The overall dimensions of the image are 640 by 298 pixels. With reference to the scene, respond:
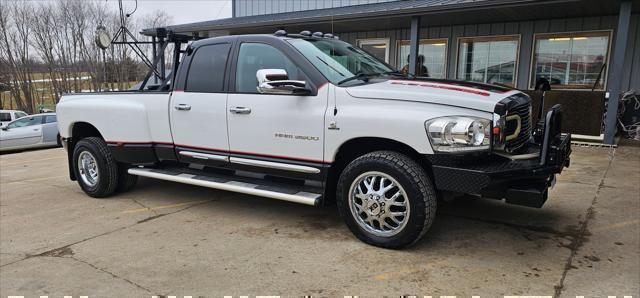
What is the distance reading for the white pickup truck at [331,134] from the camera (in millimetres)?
3332

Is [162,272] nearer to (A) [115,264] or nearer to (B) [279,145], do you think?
(A) [115,264]

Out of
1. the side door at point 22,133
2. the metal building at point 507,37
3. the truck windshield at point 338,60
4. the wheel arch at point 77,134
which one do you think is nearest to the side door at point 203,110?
the truck windshield at point 338,60

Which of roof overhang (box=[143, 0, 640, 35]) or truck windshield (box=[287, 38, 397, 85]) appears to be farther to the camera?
roof overhang (box=[143, 0, 640, 35])

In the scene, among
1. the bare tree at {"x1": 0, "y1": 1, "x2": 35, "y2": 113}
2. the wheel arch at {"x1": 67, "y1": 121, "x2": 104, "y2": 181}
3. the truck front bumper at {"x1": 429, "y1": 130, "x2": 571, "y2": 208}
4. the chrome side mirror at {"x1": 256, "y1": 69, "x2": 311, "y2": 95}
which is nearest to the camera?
the truck front bumper at {"x1": 429, "y1": 130, "x2": 571, "y2": 208}

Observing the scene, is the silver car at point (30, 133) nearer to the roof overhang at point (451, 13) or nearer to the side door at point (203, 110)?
the roof overhang at point (451, 13)

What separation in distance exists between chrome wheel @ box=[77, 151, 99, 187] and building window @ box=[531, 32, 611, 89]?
10.1 m

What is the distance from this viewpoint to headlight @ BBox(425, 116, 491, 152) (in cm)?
326

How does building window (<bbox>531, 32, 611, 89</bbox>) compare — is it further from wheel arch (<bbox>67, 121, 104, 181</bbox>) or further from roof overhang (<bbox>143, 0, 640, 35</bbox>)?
wheel arch (<bbox>67, 121, 104, 181</bbox>)

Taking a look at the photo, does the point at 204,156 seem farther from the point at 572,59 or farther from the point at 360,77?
the point at 572,59

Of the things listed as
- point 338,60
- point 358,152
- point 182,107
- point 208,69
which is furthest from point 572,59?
point 182,107

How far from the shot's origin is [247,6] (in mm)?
17125

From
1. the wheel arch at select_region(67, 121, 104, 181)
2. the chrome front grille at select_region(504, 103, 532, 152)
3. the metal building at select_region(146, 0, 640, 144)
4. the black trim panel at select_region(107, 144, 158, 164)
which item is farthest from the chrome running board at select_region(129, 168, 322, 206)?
the metal building at select_region(146, 0, 640, 144)

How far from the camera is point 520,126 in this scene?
12.0ft

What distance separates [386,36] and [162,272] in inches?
470
